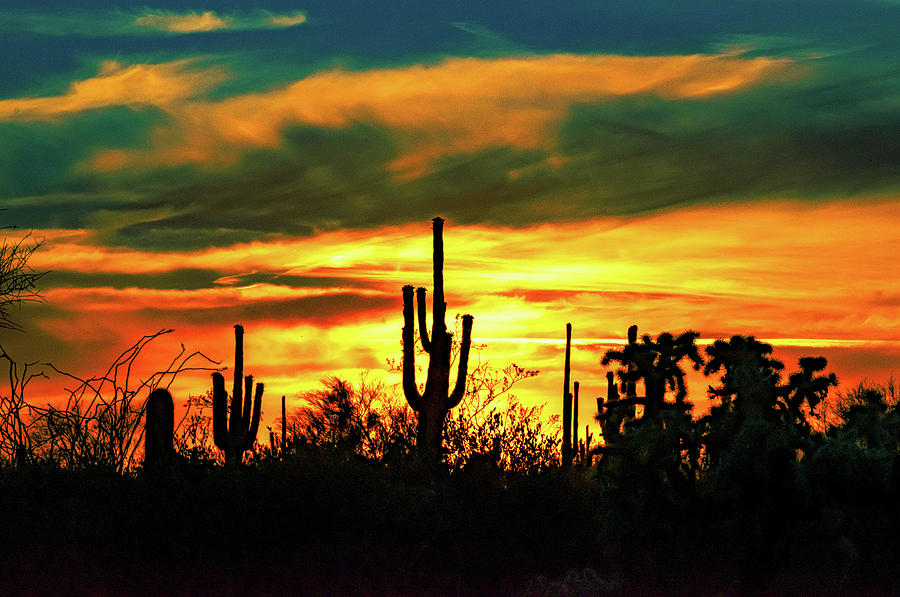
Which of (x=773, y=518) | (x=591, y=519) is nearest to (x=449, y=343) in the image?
(x=591, y=519)

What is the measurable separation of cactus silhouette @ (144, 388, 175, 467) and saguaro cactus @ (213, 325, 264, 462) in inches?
369

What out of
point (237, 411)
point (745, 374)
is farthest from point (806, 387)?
point (237, 411)

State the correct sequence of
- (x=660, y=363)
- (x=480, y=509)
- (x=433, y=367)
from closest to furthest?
(x=480, y=509)
(x=660, y=363)
(x=433, y=367)

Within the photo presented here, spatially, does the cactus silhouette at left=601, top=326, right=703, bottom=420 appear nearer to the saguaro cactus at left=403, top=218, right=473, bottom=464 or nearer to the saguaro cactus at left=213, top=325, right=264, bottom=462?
the saguaro cactus at left=403, top=218, right=473, bottom=464

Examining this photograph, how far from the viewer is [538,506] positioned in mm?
13867

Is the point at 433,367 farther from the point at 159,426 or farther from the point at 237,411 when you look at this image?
the point at 237,411

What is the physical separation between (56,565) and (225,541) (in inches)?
85.6

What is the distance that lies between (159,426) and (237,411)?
49.2 ft

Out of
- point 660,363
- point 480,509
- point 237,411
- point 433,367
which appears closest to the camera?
point 480,509

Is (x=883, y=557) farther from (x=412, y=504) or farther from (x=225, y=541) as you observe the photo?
(x=225, y=541)

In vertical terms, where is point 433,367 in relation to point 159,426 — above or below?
above

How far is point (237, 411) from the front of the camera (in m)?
30.5

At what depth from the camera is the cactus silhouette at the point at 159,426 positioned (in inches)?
605

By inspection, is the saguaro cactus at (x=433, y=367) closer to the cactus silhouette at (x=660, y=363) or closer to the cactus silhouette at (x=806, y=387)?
the cactus silhouette at (x=660, y=363)
